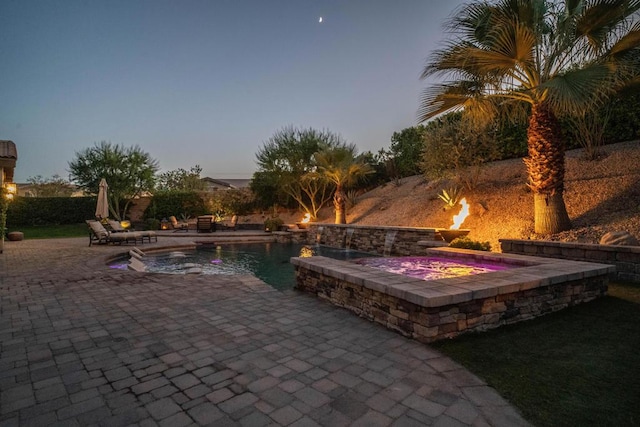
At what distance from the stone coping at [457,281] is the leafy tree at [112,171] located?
22864mm

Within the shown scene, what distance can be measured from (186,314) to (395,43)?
35.5 ft

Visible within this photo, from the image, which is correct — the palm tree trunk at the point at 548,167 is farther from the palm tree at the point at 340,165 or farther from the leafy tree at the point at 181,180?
the leafy tree at the point at 181,180

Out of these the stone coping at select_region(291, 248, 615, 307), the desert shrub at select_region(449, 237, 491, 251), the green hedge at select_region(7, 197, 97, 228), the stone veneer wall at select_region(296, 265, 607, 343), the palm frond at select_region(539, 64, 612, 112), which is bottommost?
Answer: the stone veneer wall at select_region(296, 265, 607, 343)

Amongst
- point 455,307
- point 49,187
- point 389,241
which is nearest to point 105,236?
point 389,241

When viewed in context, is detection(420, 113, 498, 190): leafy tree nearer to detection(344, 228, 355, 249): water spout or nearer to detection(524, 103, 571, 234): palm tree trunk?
detection(344, 228, 355, 249): water spout

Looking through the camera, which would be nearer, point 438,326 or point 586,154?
point 438,326

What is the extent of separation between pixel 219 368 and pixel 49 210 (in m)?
25.9

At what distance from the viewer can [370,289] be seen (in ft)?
13.4

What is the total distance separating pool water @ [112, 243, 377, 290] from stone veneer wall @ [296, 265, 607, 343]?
249 cm

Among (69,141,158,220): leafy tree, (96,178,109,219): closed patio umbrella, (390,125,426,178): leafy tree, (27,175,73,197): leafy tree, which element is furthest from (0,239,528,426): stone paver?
(27,175,73,197): leafy tree

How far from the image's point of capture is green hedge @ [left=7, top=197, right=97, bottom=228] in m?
Result: 20.7

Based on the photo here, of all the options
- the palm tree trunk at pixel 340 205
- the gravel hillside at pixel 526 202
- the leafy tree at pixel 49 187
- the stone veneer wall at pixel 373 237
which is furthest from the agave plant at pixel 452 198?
the leafy tree at pixel 49 187

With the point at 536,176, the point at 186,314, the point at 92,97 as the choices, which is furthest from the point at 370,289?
the point at 92,97

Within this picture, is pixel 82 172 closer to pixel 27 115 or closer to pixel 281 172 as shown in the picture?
pixel 27 115
